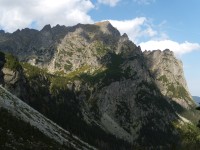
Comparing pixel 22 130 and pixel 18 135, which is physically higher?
pixel 22 130

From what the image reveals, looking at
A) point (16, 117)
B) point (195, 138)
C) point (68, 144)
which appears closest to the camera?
point (16, 117)

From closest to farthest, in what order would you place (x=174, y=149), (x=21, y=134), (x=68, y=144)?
1. (x=21, y=134)
2. (x=68, y=144)
3. (x=174, y=149)

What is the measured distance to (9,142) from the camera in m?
64.3

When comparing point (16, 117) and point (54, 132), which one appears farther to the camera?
point (54, 132)

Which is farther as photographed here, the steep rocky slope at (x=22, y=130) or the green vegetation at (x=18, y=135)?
the steep rocky slope at (x=22, y=130)

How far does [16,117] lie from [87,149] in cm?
2843

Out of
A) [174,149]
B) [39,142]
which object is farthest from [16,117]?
[174,149]

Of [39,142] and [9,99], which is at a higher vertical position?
[9,99]

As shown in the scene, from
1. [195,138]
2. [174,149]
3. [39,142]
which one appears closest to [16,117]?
[39,142]

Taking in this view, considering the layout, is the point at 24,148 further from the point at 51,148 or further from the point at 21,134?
the point at 51,148

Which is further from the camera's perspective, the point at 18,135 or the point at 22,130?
the point at 22,130

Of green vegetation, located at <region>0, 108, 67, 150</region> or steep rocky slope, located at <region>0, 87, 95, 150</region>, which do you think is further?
steep rocky slope, located at <region>0, 87, 95, 150</region>

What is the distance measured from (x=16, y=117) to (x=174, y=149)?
67.6 meters

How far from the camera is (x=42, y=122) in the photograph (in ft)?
360
